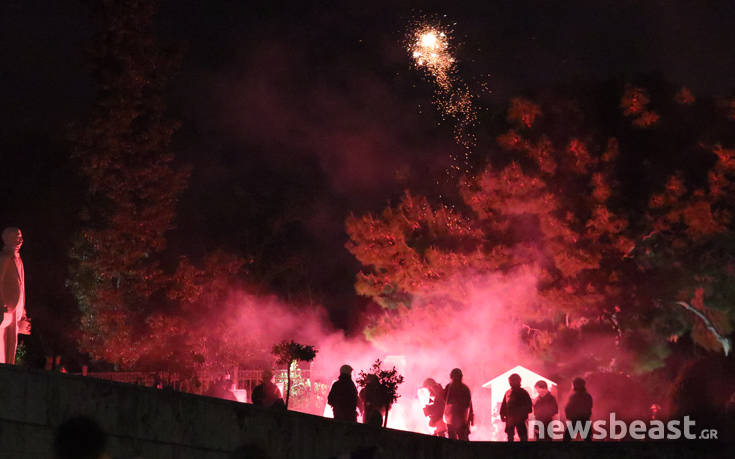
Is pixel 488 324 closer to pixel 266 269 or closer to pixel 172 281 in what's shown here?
pixel 172 281

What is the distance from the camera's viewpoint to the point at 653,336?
69.9 ft

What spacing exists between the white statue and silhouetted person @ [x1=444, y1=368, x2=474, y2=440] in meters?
5.97

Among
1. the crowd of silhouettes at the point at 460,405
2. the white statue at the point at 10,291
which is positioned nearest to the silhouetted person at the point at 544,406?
the crowd of silhouettes at the point at 460,405

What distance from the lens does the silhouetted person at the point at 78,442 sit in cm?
416

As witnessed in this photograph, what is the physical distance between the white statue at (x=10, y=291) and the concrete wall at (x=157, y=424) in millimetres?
2293

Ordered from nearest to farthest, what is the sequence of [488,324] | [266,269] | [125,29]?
[125,29] → [488,324] → [266,269]

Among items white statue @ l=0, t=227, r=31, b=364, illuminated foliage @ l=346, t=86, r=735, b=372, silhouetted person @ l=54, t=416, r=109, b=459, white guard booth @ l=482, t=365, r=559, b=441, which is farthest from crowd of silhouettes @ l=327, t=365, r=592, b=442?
silhouetted person @ l=54, t=416, r=109, b=459

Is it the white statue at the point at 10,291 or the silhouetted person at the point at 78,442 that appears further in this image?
the white statue at the point at 10,291

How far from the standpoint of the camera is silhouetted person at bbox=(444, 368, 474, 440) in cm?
1292

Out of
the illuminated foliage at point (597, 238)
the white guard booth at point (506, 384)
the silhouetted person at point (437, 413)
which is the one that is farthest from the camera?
the illuminated foliage at point (597, 238)

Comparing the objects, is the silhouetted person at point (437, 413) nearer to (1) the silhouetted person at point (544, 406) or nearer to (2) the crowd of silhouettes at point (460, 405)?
(2) the crowd of silhouettes at point (460, 405)

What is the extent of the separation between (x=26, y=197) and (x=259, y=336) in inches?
286

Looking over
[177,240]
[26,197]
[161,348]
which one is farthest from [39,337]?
[177,240]

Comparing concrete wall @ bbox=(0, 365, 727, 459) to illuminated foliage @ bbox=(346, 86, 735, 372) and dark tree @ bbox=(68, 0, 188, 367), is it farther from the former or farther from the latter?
illuminated foliage @ bbox=(346, 86, 735, 372)
